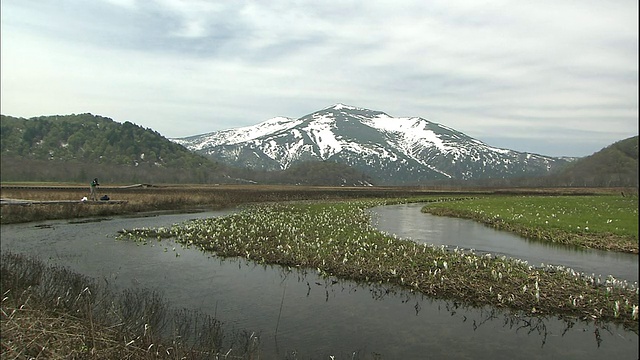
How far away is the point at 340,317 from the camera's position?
49.3ft

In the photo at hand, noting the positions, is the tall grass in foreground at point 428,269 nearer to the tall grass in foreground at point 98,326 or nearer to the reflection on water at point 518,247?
the reflection on water at point 518,247

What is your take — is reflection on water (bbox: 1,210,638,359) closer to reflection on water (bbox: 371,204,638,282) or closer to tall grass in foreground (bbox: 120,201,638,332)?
tall grass in foreground (bbox: 120,201,638,332)

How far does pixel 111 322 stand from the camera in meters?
12.9

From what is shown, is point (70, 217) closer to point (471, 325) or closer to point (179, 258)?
point (179, 258)

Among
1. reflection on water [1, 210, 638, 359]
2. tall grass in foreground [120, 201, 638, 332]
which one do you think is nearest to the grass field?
tall grass in foreground [120, 201, 638, 332]

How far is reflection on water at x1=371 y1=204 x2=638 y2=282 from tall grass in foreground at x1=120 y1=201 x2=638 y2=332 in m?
2.67

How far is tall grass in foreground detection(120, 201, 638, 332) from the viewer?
15.4 meters

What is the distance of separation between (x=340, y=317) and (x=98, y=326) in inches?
315

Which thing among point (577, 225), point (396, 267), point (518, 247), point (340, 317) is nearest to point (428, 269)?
point (396, 267)

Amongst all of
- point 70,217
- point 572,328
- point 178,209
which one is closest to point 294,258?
point 572,328

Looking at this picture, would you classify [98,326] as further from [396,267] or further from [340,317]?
[396,267]

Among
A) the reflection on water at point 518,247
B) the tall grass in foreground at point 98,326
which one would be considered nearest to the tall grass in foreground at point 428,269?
the reflection on water at point 518,247

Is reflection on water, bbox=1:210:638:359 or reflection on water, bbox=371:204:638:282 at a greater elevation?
reflection on water, bbox=371:204:638:282

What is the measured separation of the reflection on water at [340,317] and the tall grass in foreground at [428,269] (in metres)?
0.93
